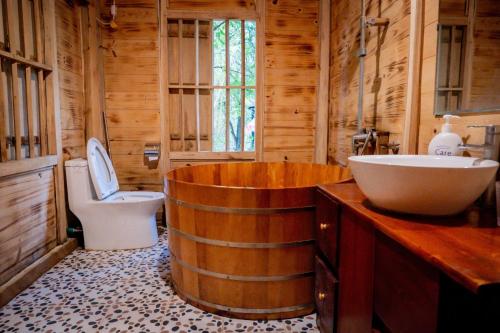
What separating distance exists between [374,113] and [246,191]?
1168mm

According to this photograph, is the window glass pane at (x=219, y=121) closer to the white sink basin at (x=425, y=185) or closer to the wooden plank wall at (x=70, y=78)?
the wooden plank wall at (x=70, y=78)

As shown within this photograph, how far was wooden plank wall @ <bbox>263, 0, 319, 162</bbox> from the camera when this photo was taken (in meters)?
3.18

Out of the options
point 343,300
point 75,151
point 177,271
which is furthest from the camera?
point 75,151

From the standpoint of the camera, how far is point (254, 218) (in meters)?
1.64

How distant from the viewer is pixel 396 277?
0.83 metres

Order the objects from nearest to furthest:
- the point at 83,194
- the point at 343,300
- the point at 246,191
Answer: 1. the point at 343,300
2. the point at 246,191
3. the point at 83,194

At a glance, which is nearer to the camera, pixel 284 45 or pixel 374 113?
pixel 374 113

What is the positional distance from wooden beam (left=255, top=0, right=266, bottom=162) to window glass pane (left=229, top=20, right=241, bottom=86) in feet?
0.73

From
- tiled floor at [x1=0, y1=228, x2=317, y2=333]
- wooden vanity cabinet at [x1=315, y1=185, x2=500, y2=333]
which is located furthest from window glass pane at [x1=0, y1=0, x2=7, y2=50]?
wooden vanity cabinet at [x1=315, y1=185, x2=500, y2=333]

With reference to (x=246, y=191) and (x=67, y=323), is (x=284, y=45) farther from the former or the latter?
(x=67, y=323)

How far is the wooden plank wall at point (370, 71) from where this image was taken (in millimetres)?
1854

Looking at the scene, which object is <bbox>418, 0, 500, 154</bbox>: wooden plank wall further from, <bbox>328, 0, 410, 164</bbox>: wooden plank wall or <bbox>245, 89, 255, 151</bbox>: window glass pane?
<bbox>245, 89, 255, 151</bbox>: window glass pane

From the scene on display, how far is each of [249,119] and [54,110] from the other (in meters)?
1.78

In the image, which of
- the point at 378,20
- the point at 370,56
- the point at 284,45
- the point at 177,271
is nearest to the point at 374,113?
the point at 370,56
